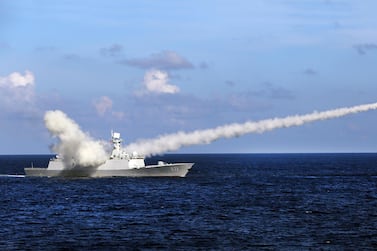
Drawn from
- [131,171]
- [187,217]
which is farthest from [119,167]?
[187,217]

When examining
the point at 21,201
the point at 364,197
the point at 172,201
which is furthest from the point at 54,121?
the point at 364,197

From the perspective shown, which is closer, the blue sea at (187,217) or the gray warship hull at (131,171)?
the blue sea at (187,217)

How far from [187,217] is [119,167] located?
61.1 m

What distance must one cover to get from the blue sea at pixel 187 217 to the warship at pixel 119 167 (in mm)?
12706

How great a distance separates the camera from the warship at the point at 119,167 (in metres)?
131

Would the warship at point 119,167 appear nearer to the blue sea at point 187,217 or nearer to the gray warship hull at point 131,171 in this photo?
the gray warship hull at point 131,171

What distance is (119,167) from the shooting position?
13225cm

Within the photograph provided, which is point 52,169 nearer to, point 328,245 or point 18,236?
point 18,236

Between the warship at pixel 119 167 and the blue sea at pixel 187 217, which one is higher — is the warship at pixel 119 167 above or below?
above

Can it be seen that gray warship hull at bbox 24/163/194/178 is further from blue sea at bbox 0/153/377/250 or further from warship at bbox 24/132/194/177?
blue sea at bbox 0/153/377/250

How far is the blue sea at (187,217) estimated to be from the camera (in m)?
55.5

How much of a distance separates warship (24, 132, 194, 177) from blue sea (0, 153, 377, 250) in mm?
12706

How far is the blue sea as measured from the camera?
5547cm

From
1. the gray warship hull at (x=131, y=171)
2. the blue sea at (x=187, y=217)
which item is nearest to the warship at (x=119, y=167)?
the gray warship hull at (x=131, y=171)
